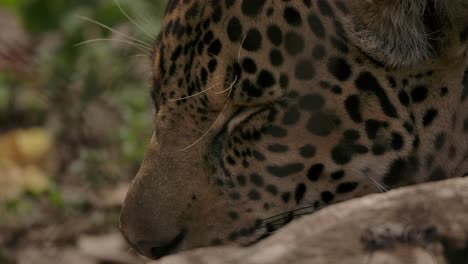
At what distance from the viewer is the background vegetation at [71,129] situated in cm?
557

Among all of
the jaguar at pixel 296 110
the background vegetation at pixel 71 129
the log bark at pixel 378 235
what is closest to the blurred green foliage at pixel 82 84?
the background vegetation at pixel 71 129

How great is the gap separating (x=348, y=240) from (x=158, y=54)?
155cm

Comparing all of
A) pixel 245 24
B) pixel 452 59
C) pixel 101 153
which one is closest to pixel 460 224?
pixel 452 59

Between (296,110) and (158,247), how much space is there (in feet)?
2.52

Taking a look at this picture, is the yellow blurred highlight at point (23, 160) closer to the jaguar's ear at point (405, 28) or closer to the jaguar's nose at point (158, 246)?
the jaguar's nose at point (158, 246)

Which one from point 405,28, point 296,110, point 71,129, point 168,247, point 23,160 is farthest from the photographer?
point 71,129

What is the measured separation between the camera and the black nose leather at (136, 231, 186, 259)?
3.59m

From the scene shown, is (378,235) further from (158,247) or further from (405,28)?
(158,247)

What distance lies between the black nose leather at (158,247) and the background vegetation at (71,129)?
158 centimetres

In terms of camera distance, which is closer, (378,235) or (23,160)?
(378,235)

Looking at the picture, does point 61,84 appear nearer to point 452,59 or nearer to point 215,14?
point 215,14

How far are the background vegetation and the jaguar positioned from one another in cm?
180

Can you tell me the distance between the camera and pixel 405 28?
3197 mm

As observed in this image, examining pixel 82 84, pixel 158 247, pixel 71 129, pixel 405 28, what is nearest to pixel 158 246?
pixel 158 247
